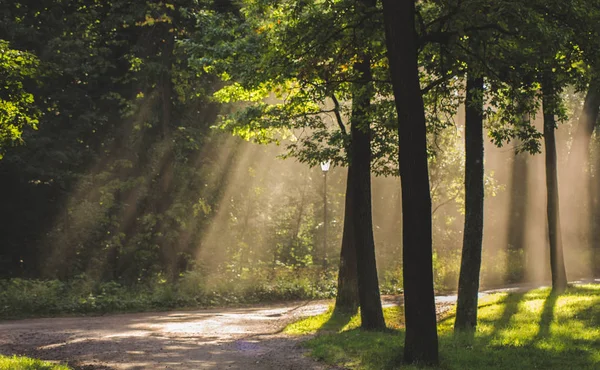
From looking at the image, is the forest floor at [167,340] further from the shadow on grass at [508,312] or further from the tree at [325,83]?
the tree at [325,83]

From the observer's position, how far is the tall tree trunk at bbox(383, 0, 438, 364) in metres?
10.1

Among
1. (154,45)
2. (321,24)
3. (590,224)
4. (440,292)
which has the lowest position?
(440,292)

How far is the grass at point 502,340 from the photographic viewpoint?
10.6 metres

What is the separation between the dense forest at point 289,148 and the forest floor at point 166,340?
2.28 metres

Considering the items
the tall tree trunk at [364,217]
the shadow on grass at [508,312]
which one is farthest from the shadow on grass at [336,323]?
the shadow on grass at [508,312]

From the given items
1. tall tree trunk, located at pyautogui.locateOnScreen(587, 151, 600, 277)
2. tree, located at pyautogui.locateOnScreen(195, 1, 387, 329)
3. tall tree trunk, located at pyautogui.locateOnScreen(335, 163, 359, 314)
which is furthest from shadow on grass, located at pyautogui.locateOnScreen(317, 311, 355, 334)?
tall tree trunk, located at pyautogui.locateOnScreen(587, 151, 600, 277)

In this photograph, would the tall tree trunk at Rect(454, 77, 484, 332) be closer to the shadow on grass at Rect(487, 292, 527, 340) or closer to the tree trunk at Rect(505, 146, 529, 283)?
the shadow on grass at Rect(487, 292, 527, 340)

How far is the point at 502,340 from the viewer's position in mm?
12383

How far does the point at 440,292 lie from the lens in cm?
2970

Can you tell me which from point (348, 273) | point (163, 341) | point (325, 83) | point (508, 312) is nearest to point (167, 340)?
point (163, 341)

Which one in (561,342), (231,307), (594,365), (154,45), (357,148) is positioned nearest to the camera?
(594,365)

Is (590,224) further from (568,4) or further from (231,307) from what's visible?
(568,4)

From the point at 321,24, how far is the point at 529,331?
7.02 meters

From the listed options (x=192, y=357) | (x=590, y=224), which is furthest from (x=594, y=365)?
(x=590, y=224)
